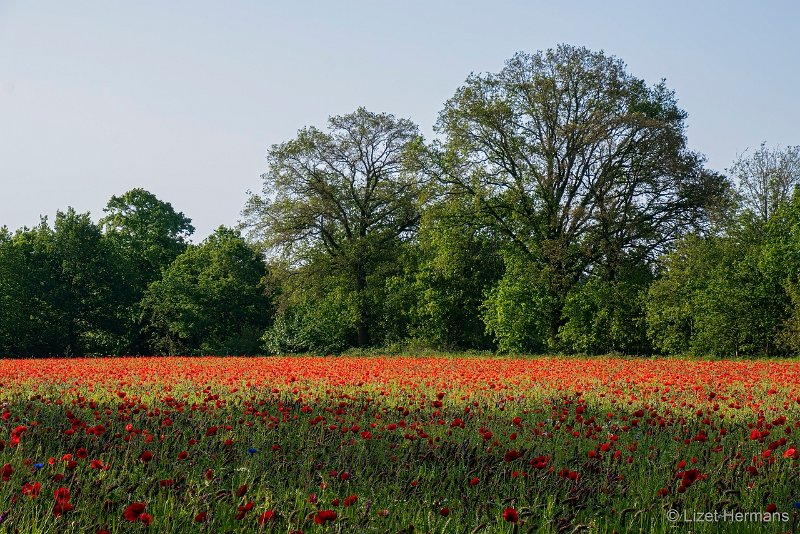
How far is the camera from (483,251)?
38188 mm

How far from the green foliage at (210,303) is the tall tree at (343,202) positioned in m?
3.01

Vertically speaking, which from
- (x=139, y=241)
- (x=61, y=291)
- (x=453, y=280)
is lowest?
(x=61, y=291)

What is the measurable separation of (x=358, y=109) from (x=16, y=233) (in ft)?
90.6

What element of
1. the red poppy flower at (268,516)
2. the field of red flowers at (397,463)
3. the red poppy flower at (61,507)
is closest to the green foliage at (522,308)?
the field of red flowers at (397,463)

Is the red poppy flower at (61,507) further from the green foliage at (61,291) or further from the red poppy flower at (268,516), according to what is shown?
the green foliage at (61,291)

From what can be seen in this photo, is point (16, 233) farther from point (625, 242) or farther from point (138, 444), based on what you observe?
point (138, 444)

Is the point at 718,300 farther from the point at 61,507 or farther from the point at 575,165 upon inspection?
the point at 61,507

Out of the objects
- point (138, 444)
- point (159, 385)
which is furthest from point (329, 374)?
point (138, 444)

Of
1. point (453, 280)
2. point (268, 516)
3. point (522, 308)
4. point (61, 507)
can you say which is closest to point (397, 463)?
point (268, 516)

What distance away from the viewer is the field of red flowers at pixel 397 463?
16.0 feet

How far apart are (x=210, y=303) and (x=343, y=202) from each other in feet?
36.4

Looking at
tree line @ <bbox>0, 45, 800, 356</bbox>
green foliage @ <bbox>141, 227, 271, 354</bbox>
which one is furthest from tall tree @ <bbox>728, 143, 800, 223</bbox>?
green foliage @ <bbox>141, 227, 271, 354</bbox>

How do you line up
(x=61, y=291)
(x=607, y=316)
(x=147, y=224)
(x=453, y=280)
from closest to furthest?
(x=607, y=316) < (x=453, y=280) < (x=61, y=291) < (x=147, y=224)

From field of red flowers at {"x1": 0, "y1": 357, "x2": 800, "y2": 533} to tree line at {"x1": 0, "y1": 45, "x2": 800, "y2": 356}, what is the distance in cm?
2161
